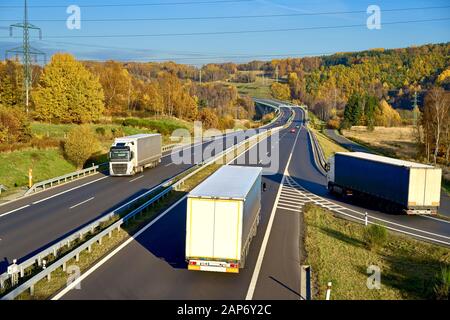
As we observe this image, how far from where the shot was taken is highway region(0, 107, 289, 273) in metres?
18.0

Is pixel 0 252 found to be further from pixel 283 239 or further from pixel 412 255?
pixel 412 255

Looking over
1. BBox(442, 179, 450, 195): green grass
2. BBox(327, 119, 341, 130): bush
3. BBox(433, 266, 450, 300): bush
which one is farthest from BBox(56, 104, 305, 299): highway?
BBox(327, 119, 341, 130): bush

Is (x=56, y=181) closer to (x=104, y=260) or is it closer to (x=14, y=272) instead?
(x=104, y=260)

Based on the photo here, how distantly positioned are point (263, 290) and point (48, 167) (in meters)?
30.8

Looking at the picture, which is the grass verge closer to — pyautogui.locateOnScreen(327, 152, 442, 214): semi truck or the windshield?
the windshield

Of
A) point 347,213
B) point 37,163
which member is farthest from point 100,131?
point 347,213

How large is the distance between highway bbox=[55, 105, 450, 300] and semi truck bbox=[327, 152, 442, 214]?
2.84ft

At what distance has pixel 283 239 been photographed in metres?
19.5

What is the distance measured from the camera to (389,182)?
26500 millimetres

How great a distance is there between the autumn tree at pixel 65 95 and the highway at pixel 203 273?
42447 millimetres

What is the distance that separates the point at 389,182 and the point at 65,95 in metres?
48.8

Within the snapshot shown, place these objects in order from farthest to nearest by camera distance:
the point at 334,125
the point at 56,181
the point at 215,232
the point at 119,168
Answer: the point at 334,125 < the point at 119,168 < the point at 56,181 < the point at 215,232
